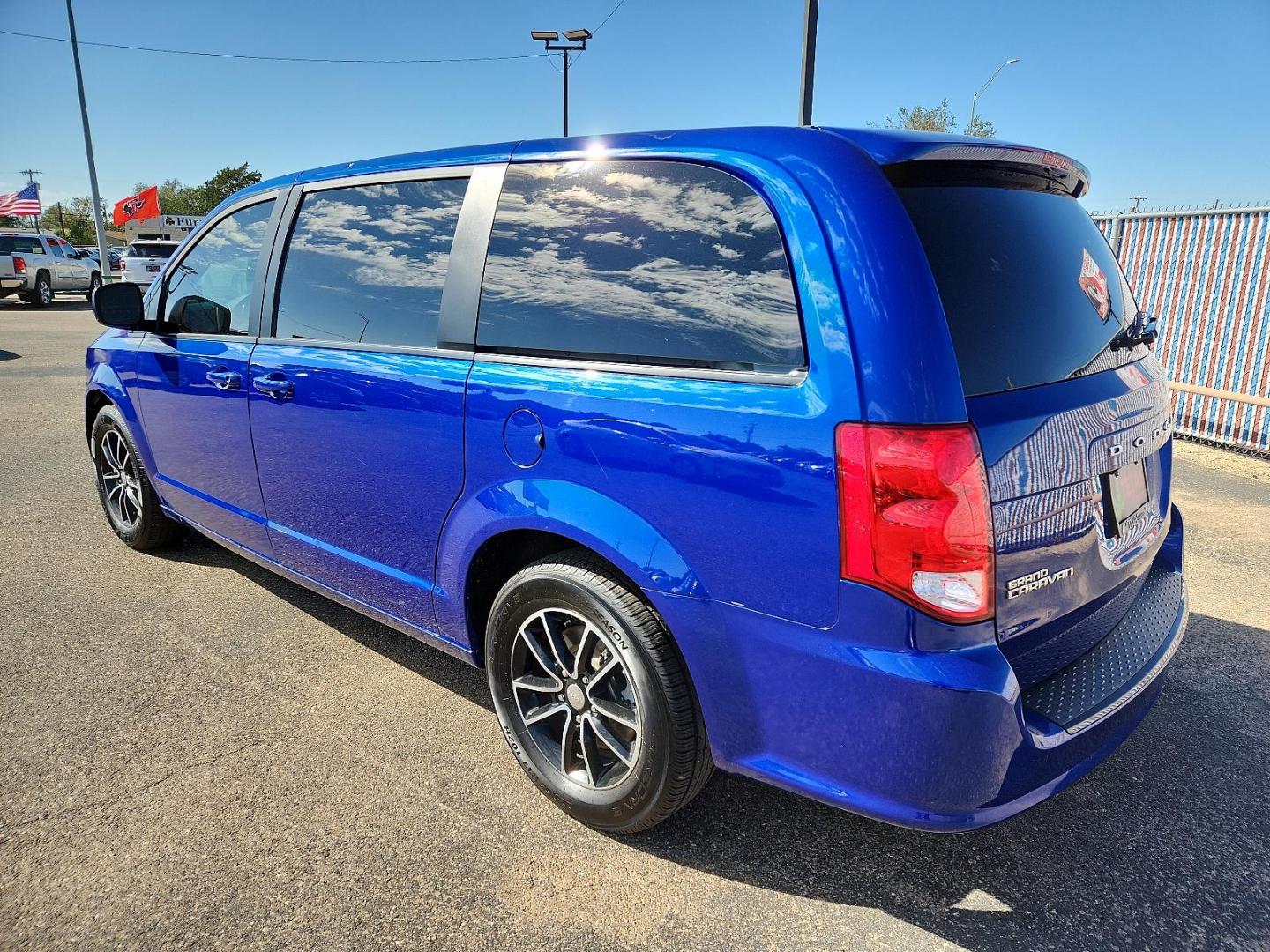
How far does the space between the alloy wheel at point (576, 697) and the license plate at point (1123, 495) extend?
1.26m

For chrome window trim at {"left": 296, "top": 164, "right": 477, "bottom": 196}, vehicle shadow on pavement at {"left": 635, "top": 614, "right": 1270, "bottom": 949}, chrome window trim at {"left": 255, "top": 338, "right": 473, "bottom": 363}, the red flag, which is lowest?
vehicle shadow on pavement at {"left": 635, "top": 614, "right": 1270, "bottom": 949}

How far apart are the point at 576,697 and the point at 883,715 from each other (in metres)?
0.92

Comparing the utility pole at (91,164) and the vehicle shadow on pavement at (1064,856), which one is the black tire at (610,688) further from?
the utility pole at (91,164)

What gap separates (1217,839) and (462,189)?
2.91 meters

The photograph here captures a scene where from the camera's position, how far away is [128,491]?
14.7 ft

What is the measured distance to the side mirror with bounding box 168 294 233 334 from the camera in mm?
3539

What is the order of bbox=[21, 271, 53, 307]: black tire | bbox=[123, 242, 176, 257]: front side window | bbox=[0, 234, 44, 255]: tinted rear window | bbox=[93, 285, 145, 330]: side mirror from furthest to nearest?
bbox=[123, 242, 176, 257]: front side window → bbox=[21, 271, 53, 307]: black tire → bbox=[0, 234, 44, 255]: tinted rear window → bbox=[93, 285, 145, 330]: side mirror

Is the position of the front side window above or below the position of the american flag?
below

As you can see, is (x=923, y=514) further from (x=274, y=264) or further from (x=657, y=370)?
(x=274, y=264)

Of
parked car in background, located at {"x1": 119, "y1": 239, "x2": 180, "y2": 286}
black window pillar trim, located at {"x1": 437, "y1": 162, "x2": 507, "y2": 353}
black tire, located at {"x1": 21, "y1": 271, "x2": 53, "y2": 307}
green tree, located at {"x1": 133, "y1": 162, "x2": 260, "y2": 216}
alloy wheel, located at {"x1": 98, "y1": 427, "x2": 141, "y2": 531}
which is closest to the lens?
black window pillar trim, located at {"x1": 437, "y1": 162, "x2": 507, "y2": 353}

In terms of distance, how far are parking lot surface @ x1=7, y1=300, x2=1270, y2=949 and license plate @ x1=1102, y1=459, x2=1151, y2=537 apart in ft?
3.04

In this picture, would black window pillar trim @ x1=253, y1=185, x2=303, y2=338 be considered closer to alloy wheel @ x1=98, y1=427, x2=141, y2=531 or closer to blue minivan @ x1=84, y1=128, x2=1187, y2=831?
blue minivan @ x1=84, y1=128, x2=1187, y2=831

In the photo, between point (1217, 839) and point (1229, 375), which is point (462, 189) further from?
point (1229, 375)

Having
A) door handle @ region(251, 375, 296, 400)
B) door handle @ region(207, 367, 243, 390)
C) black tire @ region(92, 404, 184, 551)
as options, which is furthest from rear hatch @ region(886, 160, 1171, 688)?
black tire @ region(92, 404, 184, 551)
